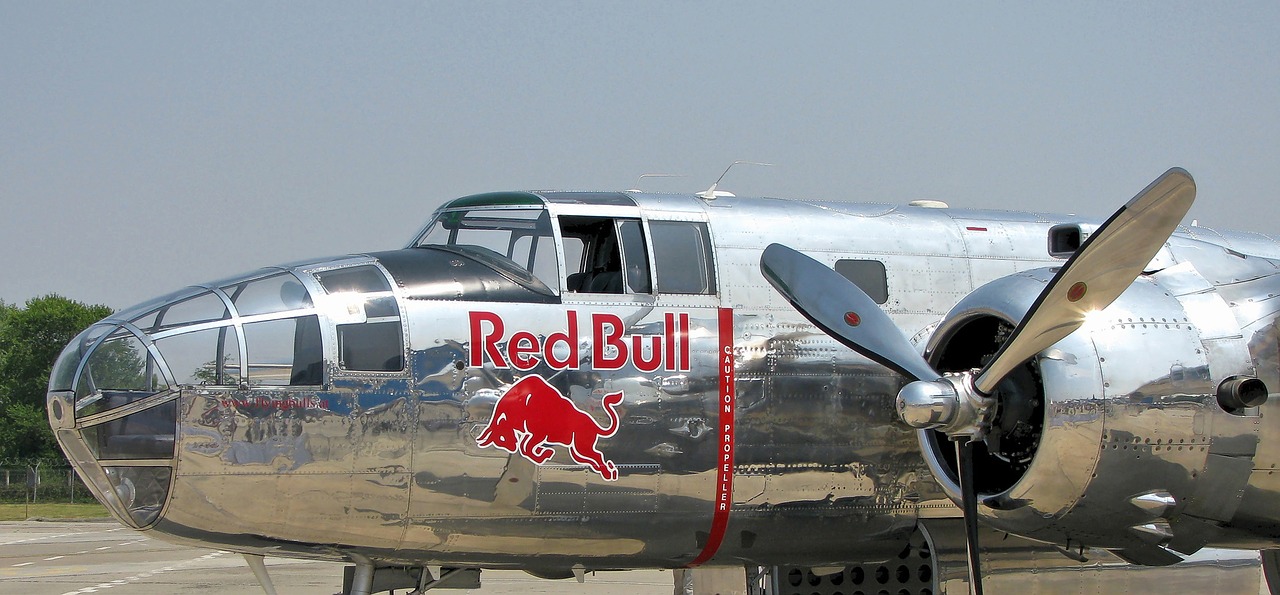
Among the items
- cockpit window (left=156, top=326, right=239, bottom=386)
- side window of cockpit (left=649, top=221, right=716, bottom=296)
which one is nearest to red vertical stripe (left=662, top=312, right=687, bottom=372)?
side window of cockpit (left=649, top=221, right=716, bottom=296)

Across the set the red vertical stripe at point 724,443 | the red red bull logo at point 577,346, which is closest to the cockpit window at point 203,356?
the red red bull logo at point 577,346

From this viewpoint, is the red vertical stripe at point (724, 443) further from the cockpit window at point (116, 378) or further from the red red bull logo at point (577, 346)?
the cockpit window at point (116, 378)

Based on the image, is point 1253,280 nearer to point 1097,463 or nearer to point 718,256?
point 1097,463

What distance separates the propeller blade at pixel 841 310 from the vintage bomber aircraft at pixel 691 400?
0.07ft

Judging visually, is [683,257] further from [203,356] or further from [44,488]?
[44,488]

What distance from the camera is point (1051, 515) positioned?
8094 millimetres

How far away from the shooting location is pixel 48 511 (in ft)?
133

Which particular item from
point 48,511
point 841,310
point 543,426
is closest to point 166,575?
point 543,426

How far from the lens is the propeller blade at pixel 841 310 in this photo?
8.61 meters

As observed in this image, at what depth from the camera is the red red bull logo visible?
8.45 m

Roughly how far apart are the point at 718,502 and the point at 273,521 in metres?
2.96

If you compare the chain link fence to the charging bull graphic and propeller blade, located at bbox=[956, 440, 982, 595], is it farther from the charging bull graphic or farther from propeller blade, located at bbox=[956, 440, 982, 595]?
propeller blade, located at bbox=[956, 440, 982, 595]

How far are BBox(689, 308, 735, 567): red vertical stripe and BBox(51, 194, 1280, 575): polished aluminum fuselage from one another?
0.02 metres

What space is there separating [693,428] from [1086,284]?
272 centimetres
